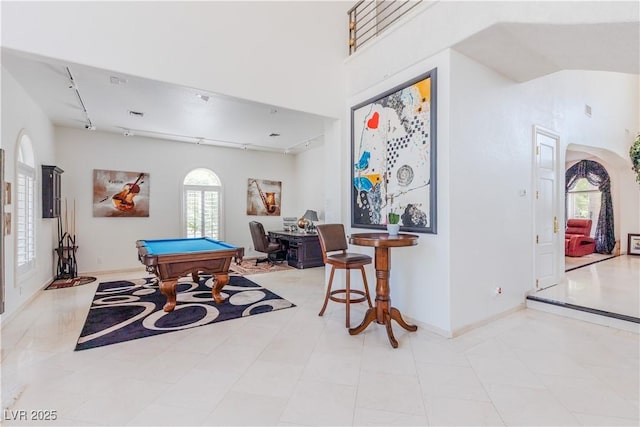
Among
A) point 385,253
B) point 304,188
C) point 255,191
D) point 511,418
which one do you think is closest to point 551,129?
point 385,253

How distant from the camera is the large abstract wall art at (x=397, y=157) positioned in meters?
3.30

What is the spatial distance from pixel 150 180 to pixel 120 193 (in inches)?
26.0

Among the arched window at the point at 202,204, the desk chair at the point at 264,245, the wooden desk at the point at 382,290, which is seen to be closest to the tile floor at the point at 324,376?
the wooden desk at the point at 382,290

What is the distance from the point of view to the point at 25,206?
4270 millimetres

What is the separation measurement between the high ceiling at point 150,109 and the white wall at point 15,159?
0.20 meters

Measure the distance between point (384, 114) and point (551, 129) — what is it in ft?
8.90

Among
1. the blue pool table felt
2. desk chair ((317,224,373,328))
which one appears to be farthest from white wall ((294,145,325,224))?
desk chair ((317,224,373,328))

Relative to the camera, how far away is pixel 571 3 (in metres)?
2.47

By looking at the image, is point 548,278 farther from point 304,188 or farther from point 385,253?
point 304,188

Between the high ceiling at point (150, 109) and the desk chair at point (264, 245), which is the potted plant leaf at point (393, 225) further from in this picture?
the desk chair at point (264, 245)

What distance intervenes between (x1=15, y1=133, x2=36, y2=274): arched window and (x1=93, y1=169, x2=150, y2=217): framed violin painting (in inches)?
70.5

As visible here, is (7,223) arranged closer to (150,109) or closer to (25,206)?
(25,206)

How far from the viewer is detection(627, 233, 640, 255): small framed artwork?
8086 mm

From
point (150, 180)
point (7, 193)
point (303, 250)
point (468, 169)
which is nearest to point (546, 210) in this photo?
point (468, 169)
